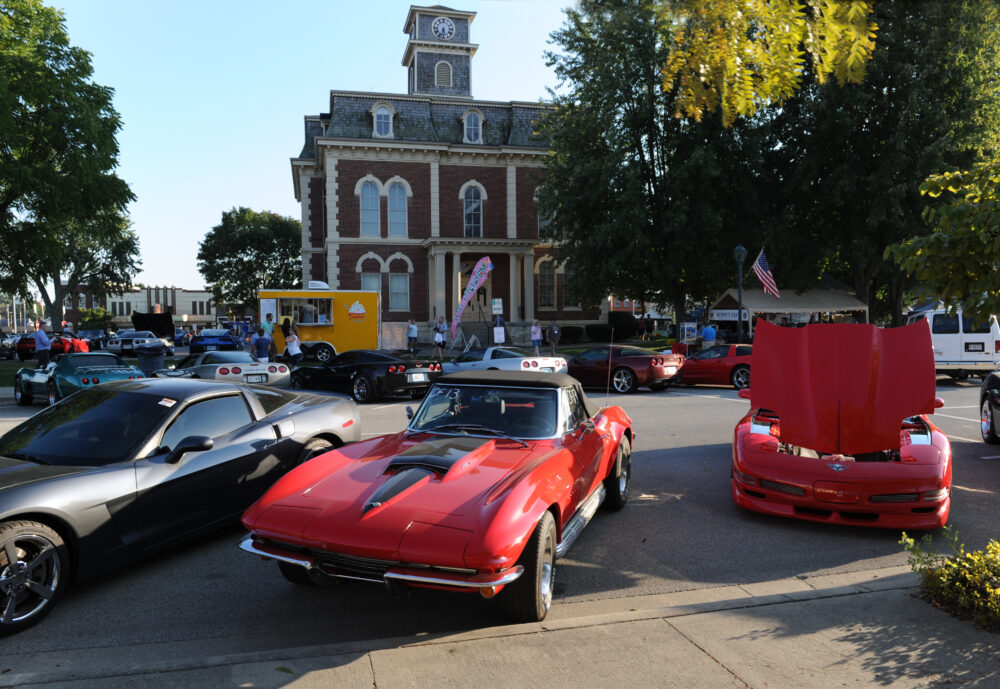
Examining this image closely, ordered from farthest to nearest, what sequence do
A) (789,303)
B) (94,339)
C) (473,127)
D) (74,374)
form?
(94,339) < (473,127) < (789,303) < (74,374)

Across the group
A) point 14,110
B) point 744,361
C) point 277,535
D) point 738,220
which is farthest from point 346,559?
point 14,110

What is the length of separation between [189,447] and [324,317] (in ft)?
68.0

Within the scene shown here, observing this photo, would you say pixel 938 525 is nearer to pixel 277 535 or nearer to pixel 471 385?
pixel 471 385

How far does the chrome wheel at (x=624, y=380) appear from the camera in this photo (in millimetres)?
17156

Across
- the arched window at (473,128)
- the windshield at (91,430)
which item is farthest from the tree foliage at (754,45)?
the arched window at (473,128)

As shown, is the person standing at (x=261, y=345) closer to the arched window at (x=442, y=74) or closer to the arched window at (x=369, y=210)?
the arched window at (x=369, y=210)

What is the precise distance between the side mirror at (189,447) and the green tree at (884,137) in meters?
22.6

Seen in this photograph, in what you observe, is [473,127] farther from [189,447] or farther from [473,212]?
[189,447]

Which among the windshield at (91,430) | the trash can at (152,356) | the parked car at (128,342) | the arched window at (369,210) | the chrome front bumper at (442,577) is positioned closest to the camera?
the chrome front bumper at (442,577)

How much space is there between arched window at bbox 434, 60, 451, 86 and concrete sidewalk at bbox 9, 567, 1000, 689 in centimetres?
4222

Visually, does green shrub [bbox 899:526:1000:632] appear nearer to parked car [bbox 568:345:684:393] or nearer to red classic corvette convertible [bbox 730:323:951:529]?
red classic corvette convertible [bbox 730:323:951:529]

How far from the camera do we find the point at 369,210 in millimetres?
35750

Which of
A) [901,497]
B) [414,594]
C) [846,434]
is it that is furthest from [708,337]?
[414,594]

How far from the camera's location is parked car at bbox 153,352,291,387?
45.0 feet
